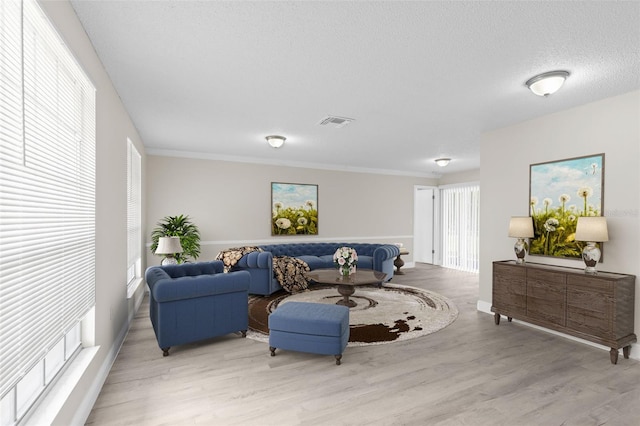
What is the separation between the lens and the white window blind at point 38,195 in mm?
1367

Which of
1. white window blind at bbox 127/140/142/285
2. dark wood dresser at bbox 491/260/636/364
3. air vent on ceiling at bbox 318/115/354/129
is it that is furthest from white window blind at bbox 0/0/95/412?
dark wood dresser at bbox 491/260/636/364

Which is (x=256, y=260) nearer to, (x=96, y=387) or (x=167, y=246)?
(x=167, y=246)

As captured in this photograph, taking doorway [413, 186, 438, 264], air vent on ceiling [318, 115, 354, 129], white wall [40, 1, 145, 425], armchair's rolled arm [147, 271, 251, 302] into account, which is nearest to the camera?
white wall [40, 1, 145, 425]

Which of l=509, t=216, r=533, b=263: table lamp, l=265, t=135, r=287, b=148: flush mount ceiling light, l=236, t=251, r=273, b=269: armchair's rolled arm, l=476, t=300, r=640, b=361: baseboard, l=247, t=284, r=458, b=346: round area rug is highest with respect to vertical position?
l=265, t=135, r=287, b=148: flush mount ceiling light

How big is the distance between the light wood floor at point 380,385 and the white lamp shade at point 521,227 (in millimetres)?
1244

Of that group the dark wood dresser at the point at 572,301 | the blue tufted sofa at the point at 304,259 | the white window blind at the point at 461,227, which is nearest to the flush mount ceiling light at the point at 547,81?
the dark wood dresser at the point at 572,301

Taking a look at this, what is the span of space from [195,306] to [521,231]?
4.04 metres

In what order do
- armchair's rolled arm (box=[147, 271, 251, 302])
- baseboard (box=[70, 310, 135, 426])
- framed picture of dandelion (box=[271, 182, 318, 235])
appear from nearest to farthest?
baseboard (box=[70, 310, 135, 426])
armchair's rolled arm (box=[147, 271, 251, 302])
framed picture of dandelion (box=[271, 182, 318, 235])

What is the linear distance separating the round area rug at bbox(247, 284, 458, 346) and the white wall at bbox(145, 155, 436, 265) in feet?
6.05

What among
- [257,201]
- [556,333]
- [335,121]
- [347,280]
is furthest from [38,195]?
[257,201]

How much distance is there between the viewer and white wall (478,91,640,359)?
3.42 m

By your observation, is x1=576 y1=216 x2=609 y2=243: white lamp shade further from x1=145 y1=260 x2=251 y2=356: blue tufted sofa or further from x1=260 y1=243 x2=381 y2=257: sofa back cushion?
x1=260 y1=243 x2=381 y2=257: sofa back cushion

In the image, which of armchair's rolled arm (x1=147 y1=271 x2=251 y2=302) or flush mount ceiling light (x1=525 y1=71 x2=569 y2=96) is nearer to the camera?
flush mount ceiling light (x1=525 y1=71 x2=569 y2=96)

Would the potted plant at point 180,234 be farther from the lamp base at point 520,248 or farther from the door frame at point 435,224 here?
the door frame at point 435,224
